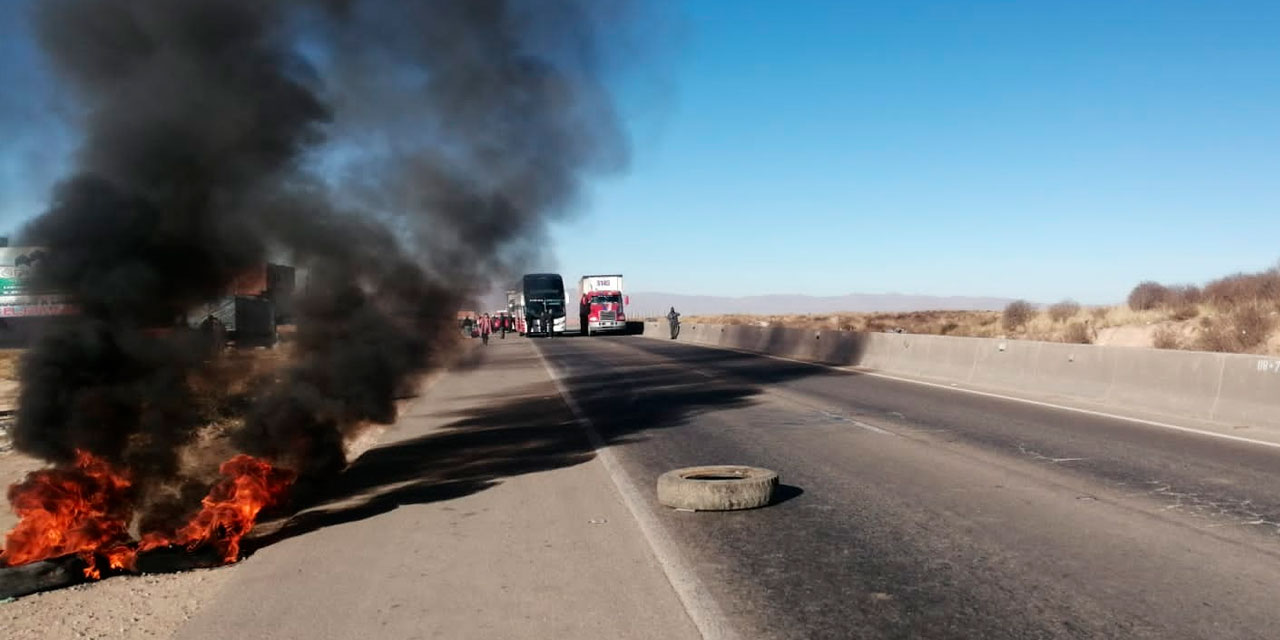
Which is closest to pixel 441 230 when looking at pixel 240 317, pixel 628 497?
pixel 240 317

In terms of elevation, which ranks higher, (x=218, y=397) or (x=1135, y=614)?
(x=218, y=397)

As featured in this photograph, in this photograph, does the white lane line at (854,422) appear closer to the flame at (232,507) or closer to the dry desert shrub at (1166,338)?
the flame at (232,507)

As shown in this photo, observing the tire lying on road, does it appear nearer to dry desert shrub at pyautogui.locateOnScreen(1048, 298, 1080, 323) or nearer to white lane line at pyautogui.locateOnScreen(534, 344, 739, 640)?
Result: white lane line at pyautogui.locateOnScreen(534, 344, 739, 640)

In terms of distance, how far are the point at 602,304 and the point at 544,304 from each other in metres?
4.39

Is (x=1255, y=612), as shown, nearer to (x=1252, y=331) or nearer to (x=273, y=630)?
(x=273, y=630)

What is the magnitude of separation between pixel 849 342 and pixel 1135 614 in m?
23.2

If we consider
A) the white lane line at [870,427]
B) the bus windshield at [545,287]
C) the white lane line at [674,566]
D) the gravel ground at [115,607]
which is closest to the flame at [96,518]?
the gravel ground at [115,607]

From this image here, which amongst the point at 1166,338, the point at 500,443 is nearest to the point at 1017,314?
the point at 1166,338

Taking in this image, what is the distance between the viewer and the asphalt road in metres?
5.34

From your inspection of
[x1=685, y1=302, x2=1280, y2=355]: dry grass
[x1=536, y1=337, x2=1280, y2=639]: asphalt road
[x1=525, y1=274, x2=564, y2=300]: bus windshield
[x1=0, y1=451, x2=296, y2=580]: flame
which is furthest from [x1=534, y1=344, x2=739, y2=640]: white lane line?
[x1=525, y1=274, x2=564, y2=300]: bus windshield

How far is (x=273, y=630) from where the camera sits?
5336mm

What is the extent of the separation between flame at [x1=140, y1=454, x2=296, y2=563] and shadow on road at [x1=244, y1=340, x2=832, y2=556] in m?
0.22

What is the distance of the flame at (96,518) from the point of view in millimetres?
6574

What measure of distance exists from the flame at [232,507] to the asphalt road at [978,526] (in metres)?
2.95
